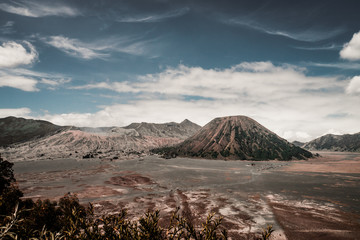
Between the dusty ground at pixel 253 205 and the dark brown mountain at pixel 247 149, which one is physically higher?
the dark brown mountain at pixel 247 149

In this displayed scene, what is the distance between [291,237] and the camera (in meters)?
25.8

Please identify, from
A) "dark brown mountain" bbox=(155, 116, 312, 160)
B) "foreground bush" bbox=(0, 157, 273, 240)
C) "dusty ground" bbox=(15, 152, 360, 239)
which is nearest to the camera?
"foreground bush" bbox=(0, 157, 273, 240)

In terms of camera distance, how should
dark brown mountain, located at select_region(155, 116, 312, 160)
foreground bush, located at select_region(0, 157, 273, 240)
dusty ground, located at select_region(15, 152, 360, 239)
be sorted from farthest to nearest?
dark brown mountain, located at select_region(155, 116, 312, 160)
dusty ground, located at select_region(15, 152, 360, 239)
foreground bush, located at select_region(0, 157, 273, 240)

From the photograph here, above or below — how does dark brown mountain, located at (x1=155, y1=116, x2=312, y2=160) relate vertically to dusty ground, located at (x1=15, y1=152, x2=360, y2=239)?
above

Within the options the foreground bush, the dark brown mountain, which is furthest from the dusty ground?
the dark brown mountain

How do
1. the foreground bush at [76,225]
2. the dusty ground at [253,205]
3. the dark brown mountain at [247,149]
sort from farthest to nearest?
the dark brown mountain at [247,149] → the dusty ground at [253,205] → the foreground bush at [76,225]

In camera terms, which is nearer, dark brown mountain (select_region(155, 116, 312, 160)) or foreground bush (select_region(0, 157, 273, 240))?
foreground bush (select_region(0, 157, 273, 240))

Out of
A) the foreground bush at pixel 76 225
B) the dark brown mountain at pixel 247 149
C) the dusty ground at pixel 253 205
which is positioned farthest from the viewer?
the dark brown mountain at pixel 247 149

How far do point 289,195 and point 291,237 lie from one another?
24385 millimetres

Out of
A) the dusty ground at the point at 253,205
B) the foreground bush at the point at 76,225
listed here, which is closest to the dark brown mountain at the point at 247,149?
the dusty ground at the point at 253,205

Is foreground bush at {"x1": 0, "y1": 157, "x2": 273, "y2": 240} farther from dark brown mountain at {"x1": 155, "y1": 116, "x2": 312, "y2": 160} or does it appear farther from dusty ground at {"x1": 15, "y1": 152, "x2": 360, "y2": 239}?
dark brown mountain at {"x1": 155, "y1": 116, "x2": 312, "y2": 160}

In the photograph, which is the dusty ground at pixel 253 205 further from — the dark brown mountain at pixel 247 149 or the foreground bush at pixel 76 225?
the dark brown mountain at pixel 247 149

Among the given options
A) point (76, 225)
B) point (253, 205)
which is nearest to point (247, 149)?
point (253, 205)

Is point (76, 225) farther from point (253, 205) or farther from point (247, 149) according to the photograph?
point (247, 149)
